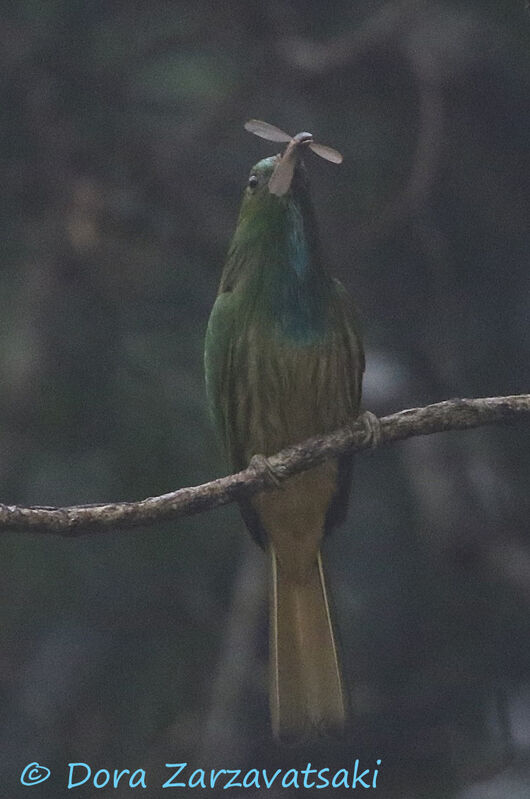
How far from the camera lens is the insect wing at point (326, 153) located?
1881 millimetres

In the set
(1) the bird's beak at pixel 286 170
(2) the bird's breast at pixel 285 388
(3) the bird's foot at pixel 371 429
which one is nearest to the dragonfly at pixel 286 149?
(1) the bird's beak at pixel 286 170

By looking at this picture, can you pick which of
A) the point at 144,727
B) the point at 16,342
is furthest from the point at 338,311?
the point at 144,727

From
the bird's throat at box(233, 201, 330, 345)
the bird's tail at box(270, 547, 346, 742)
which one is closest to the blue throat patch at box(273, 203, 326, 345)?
the bird's throat at box(233, 201, 330, 345)

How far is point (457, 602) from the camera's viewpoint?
185 cm

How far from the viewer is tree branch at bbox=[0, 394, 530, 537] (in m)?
1.58

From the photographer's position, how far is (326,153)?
6.23ft

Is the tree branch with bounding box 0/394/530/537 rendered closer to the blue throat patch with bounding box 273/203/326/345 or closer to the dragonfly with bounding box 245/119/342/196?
the blue throat patch with bounding box 273/203/326/345

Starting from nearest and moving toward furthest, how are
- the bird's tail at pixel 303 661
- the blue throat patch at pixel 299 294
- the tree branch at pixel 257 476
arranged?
1. the tree branch at pixel 257 476
2. the bird's tail at pixel 303 661
3. the blue throat patch at pixel 299 294

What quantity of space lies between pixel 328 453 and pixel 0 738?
583mm

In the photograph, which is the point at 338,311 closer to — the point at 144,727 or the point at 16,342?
the point at 16,342

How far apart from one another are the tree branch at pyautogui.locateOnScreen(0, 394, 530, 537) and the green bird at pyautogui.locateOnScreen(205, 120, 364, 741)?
0.17 ft

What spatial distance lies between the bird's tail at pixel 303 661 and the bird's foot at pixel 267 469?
0.13 meters

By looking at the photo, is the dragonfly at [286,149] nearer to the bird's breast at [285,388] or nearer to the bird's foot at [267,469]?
the bird's breast at [285,388]

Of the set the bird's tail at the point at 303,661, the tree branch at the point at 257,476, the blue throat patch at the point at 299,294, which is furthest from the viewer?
the blue throat patch at the point at 299,294
